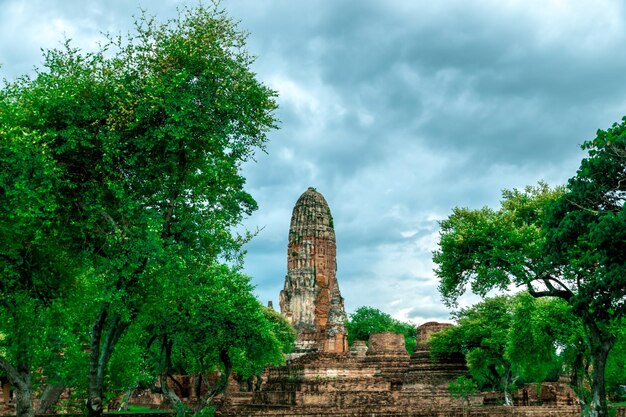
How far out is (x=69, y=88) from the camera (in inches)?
644

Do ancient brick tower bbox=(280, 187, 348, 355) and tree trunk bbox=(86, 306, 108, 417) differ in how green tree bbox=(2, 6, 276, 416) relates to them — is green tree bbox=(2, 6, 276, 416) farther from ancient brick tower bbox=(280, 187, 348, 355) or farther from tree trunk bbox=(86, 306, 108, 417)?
ancient brick tower bbox=(280, 187, 348, 355)

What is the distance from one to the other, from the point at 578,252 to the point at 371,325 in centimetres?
7790

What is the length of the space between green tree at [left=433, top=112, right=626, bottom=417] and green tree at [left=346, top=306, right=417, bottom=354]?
69.0 meters

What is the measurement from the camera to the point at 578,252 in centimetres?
1773

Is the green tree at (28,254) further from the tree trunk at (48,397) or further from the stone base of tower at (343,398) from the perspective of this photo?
the stone base of tower at (343,398)

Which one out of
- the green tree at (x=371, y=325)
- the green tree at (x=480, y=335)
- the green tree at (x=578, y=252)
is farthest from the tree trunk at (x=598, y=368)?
the green tree at (x=371, y=325)

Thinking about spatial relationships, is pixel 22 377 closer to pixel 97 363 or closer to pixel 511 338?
pixel 97 363

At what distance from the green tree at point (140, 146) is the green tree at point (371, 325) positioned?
76.1 m

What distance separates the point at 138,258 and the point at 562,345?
2111 centimetres

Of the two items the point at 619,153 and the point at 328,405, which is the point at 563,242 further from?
the point at 328,405

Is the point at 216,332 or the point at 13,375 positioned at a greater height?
the point at 216,332

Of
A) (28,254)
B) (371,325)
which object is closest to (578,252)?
(28,254)

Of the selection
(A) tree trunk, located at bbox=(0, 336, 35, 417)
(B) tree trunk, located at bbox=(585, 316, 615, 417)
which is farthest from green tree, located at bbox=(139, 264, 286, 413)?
(B) tree trunk, located at bbox=(585, 316, 615, 417)

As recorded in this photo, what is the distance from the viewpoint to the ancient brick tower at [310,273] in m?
57.4
